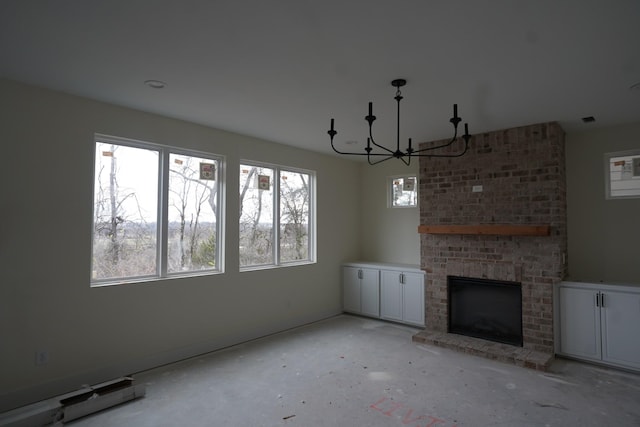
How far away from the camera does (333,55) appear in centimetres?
263

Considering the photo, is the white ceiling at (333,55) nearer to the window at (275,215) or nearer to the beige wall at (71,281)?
the beige wall at (71,281)

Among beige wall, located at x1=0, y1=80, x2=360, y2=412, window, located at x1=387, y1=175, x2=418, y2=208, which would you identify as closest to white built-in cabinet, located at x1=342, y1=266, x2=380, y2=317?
window, located at x1=387, y1=175, x2=418, y2=208

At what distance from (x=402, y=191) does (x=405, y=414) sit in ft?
12.7

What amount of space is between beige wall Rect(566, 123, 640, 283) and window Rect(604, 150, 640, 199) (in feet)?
0.20

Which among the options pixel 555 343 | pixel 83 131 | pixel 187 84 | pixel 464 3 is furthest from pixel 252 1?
pixel 555 343

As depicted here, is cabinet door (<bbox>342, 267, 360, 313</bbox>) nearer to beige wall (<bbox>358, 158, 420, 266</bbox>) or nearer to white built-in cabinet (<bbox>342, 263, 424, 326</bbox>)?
white built-in cabinet (<bbox>342, 263, 424, 326</bbox>)

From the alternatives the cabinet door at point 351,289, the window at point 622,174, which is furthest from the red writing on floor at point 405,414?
the window at point 622,174

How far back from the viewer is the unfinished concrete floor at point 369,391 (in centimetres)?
287

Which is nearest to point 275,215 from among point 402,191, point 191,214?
point 191,214

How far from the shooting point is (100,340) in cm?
351

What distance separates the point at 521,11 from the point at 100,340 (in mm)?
4185

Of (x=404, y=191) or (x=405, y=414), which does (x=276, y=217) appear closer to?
(x=404, y=191)

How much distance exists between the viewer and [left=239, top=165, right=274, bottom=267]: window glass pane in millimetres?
4927

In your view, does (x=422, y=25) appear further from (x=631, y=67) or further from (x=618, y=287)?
(x=618, y=287)
